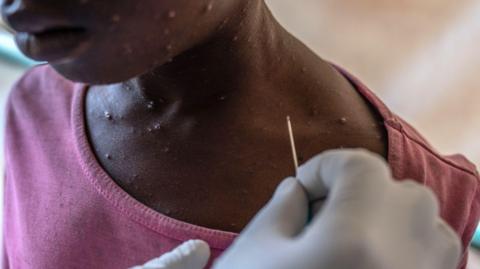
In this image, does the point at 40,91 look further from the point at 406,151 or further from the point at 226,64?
the point at 406,151

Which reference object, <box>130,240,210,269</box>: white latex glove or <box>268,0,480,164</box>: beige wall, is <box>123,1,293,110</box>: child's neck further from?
<box>268,0,480,164</box>: beige wall

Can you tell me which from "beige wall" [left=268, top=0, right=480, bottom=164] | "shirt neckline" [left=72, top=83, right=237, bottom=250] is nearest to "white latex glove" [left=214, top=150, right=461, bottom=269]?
"shirt neckline" [left=72, top=83, right=237, bottom=250]

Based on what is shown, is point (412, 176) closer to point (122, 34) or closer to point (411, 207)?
point (411, 207)

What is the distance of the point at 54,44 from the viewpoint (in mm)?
506

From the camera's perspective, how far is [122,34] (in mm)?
515

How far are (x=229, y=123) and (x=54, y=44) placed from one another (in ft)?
0.72

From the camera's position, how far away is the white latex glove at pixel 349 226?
1.38ft

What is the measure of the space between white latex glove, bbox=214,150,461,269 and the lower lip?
0.19 meters

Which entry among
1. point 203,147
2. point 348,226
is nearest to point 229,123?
point 203,147

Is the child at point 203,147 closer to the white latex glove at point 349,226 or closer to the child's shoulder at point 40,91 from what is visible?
the child's shoulder at point 40,91

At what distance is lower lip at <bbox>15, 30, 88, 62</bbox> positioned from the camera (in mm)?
505

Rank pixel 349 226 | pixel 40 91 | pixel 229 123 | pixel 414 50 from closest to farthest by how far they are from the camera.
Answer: pixel 349 226 → pixel 229 123 → pixel 40 91 → pixel 414 50

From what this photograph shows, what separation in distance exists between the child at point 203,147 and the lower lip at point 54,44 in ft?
0.34

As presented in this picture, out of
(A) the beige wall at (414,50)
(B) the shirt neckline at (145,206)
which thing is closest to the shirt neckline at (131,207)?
(B) the shirt neckline at (145,206)
